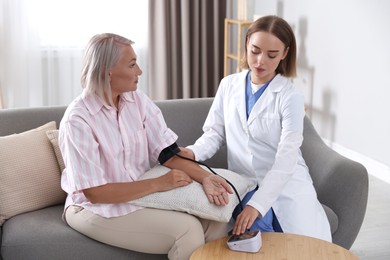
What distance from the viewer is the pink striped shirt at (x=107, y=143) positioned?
2.12 metres

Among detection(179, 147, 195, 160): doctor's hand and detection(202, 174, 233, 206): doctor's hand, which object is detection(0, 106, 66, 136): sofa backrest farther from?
detection(202, 174, 233, 206): doctor's hand

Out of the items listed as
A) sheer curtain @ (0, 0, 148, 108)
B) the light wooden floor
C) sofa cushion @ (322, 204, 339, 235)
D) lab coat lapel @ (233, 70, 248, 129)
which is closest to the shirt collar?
lab coat lapel @ (233, 70, 248, 129)

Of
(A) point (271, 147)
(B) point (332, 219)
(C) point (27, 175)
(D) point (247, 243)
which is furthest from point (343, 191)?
(C) point (27, 175)

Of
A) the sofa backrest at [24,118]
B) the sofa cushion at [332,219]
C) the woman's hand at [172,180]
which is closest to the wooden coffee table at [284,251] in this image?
the woman's hand at [172,180]

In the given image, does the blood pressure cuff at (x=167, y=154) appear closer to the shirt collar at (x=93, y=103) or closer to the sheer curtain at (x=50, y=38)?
the shirt collar at (x=93, y=103)

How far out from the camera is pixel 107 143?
7.22 feet

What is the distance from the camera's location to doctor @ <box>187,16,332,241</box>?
2.26 metres

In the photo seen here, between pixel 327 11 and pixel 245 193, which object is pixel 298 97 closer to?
pixel 245 193

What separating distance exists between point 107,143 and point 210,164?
2.16ft

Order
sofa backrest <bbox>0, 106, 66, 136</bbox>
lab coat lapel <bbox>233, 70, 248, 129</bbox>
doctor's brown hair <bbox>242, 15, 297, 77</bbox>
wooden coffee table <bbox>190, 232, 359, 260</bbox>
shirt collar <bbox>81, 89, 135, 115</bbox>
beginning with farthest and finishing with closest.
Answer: sofa backrest <bbox>0, 106, 66, 136</bbox> < lab coat lapel <bbox>233, 70, 248, 129</bbox> < doctor's brown hair <bbox>242, 15, 297, 77</bbox> < shirt collar <bbox>81, 89, 135, 115</bbox> < wooden coffee table <bbox>190, 232, 359, 260</bbox>

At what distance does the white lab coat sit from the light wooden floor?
820mm

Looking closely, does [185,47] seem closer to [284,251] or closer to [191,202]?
[191,202]

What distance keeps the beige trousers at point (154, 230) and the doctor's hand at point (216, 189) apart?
0.09 meters

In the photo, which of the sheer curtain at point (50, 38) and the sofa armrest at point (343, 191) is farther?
the sheer curtain at point (50, 38)
